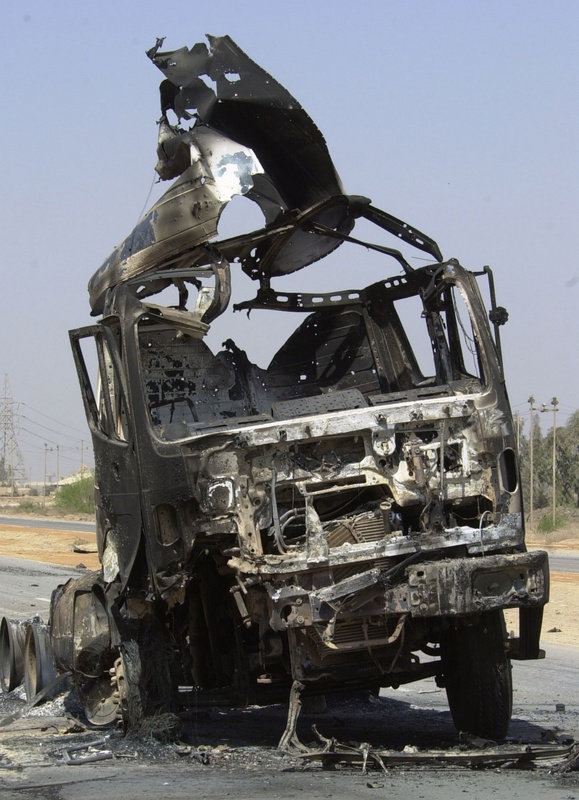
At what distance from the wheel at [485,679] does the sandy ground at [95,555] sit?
4.84 meters

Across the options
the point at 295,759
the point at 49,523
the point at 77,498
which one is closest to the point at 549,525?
the point at 49,523

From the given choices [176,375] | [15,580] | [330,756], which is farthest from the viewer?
[15,580]

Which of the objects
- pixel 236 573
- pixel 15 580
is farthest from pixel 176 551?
pixel 15 580

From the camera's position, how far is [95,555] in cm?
2719

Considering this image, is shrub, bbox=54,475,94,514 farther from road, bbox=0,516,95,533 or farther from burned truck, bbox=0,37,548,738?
burned truck, bbox=0,37,548,738

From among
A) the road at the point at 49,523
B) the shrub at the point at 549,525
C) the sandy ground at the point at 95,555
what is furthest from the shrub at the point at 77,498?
the shrub at the point at 549,525

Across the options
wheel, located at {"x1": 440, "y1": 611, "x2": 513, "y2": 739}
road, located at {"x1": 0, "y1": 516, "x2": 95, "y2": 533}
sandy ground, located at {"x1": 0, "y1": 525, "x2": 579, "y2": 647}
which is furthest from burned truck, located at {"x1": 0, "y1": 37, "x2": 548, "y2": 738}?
road, located at {"x1": 0, "y1": 516, "x2": 95, "y2": 533}

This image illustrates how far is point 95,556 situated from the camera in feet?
88.0

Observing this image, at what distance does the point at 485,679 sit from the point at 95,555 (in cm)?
2040

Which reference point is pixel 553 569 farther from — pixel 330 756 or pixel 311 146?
pixel 330 756

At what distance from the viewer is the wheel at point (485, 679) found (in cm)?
760

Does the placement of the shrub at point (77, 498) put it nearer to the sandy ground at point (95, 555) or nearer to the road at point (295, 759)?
the sandy ground at point (95, 555)

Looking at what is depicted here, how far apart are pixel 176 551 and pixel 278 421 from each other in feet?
3.42

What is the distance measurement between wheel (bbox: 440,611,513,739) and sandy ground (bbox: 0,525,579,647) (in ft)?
15.9
